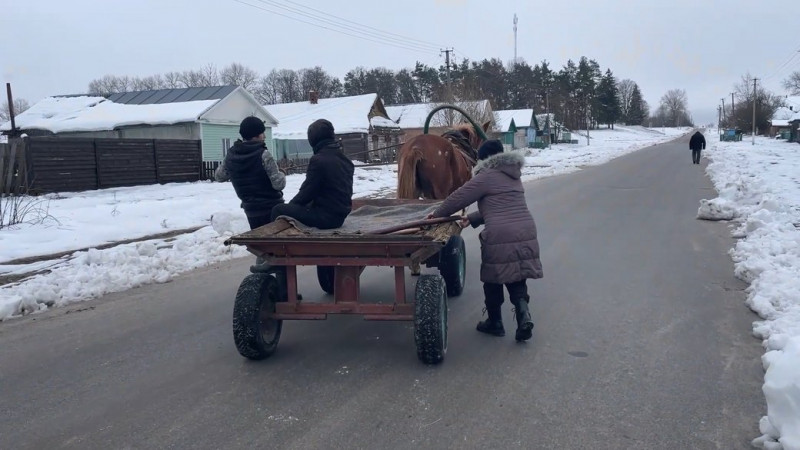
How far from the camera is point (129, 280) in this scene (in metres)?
8.18

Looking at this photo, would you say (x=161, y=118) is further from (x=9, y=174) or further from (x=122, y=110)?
(x=9, y=174)

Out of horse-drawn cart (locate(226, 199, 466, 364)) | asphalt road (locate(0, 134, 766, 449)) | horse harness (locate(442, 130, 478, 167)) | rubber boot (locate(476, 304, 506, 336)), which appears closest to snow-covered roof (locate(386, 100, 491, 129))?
horse harness (locate(442, 130, 478, 167))

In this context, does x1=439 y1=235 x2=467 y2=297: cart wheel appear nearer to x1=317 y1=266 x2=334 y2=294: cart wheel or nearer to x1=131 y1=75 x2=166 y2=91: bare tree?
x1=317 y1=266 x2=334 y2=294: cart wheel

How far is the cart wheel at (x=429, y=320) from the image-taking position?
470 centimetres

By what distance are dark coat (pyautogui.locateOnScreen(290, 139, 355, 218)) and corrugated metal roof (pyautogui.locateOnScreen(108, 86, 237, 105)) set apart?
26883mm

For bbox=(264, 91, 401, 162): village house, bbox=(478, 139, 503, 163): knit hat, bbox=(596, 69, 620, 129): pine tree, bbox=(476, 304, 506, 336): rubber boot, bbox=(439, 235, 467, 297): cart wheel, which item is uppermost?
bbox=(596, 69, 620, 129): pine tree

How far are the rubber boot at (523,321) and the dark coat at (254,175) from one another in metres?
2.50

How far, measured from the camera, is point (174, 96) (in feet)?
109

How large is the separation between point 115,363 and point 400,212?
3143 millimetres

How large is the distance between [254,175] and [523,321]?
289 centimetres

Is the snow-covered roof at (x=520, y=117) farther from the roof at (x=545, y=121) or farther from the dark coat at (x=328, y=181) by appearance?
the dark coat at (x=328, y=181)

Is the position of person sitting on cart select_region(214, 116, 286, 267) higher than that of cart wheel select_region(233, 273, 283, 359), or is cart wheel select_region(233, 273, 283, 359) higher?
person sitting on cart select_region(214, 116, 286, 267)

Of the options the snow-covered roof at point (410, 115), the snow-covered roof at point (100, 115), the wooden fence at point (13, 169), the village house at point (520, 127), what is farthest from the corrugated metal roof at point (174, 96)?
the village house at point (520, 127)

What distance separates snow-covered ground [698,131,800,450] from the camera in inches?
137
